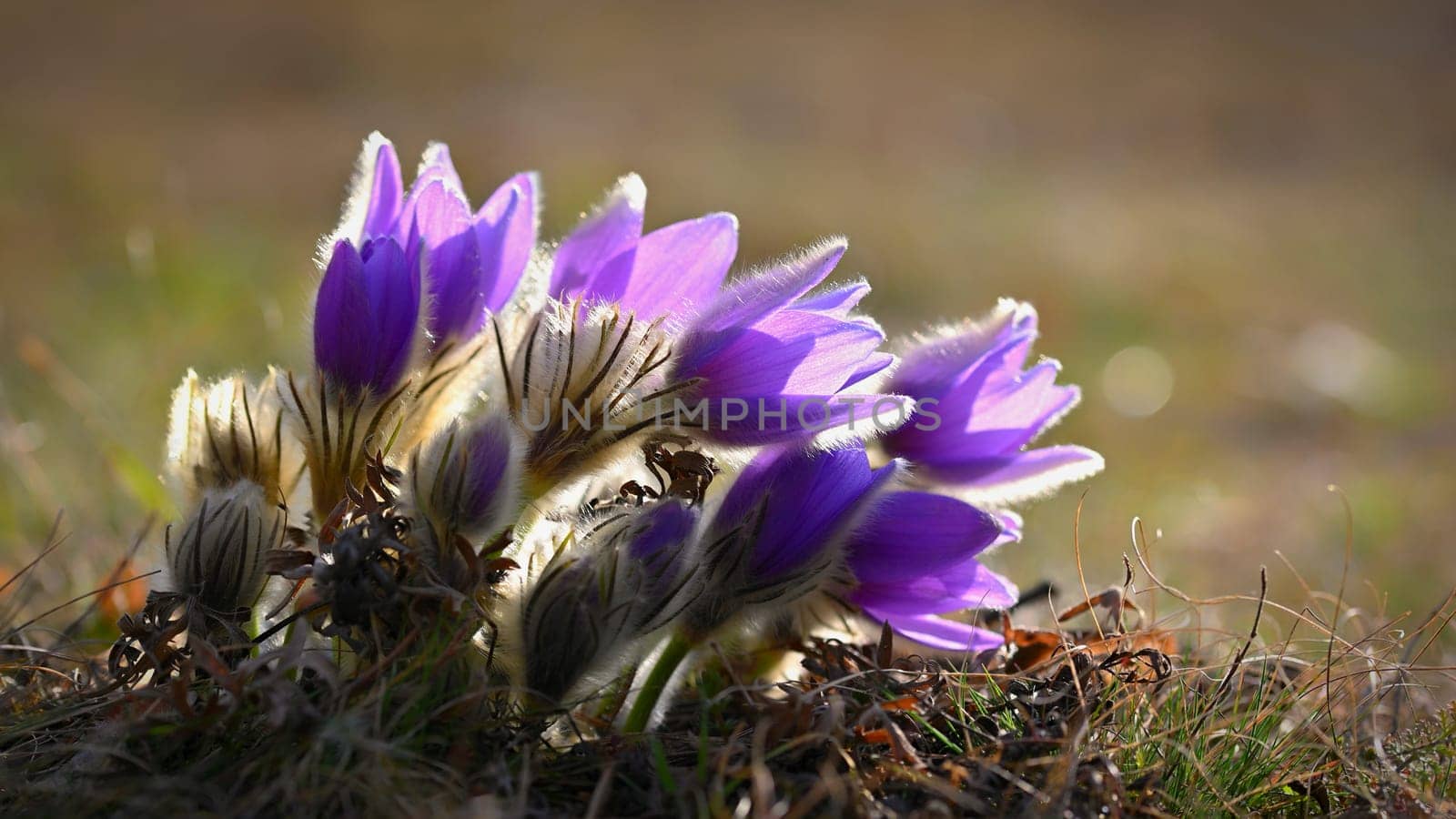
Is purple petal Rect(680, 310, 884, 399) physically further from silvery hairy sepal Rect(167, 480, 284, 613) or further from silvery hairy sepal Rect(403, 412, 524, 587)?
silvery hairy sepal Rect(167, 480, 284, 613)

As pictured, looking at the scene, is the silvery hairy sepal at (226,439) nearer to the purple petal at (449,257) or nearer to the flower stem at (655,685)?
the purple petal at (449,257)

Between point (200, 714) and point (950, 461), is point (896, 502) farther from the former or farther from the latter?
point (200, 714)

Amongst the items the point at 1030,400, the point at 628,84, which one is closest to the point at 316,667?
the point at 1030,400

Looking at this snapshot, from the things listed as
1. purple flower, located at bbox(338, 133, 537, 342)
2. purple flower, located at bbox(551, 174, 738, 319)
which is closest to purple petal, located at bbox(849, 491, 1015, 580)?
purple flower, located at bbox(551, 174, 738, 319)

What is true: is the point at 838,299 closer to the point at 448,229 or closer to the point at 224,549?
the point at 448,229

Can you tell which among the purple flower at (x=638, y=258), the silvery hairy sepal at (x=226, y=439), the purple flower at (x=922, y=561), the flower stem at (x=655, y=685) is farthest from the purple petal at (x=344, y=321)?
the purple flower at (x=922, y=561)

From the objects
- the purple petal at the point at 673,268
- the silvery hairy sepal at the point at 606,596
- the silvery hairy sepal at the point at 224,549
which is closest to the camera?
the silvery hairy sepal at the point at 606,596

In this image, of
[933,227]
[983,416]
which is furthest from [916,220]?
[983,416]
